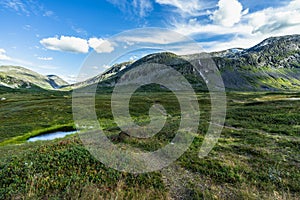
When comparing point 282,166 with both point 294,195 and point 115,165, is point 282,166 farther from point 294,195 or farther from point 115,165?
point 115,165

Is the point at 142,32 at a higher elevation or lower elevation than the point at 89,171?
higher

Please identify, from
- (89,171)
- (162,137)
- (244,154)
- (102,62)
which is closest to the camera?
(89,171)

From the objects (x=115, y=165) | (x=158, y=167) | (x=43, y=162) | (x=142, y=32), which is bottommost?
(x=158, y=167)

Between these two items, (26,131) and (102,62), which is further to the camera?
(26,131)

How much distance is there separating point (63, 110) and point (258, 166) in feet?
222

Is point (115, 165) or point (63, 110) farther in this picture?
point (63, 110)

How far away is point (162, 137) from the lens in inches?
887

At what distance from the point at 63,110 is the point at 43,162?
61231 mm

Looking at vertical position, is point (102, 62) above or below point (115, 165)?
above

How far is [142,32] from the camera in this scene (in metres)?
21.5

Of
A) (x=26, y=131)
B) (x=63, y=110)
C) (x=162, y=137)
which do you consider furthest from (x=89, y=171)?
(x=63, y=110)

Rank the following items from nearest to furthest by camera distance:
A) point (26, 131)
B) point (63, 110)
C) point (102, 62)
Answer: point (102, 62) < point (26, 131) < point (63, 110)

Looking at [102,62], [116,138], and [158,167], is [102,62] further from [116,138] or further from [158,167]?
[158,167]

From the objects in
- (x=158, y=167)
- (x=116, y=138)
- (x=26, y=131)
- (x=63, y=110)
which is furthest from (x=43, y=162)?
(x=63, y=110)
